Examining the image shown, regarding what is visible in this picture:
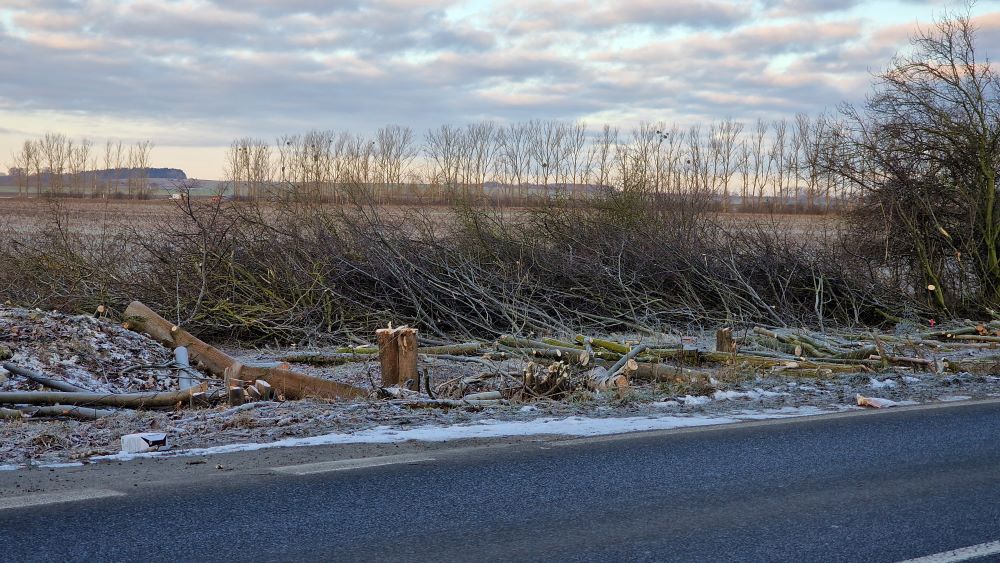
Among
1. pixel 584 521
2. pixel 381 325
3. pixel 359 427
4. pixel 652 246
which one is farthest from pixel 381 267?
pixel 584 521

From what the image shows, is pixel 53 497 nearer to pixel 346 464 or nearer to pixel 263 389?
pixel 346 464

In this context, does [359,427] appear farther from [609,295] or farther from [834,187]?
[834,187]

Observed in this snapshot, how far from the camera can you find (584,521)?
4844mm

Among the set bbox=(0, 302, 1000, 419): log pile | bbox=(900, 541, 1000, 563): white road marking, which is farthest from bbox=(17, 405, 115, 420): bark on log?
bbox=(900, 541, 1000, 563): white road marking

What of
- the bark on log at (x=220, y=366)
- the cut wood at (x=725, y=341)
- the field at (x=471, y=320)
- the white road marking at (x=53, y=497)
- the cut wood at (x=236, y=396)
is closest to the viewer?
the white road marking at (x=53, y=497)

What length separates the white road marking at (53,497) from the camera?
4918 mm

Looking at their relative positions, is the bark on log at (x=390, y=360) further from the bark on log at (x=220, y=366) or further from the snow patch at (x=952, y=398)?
the snow patch at (x=952, y=398)

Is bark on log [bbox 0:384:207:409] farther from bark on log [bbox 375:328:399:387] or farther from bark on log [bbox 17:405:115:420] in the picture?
bark on log [bbox 375:328:399:387]

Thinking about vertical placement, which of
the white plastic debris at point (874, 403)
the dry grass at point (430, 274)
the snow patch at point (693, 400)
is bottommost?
the snow patch at point (693, 400)

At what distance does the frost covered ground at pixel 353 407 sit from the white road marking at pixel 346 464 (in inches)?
26.4

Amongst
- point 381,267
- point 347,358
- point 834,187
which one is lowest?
point 347,358

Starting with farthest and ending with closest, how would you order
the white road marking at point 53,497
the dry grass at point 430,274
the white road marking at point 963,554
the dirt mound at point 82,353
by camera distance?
the dry grass at point 430,274, the dirt mound at point 82,353, the white road marking at point 53,497, the white road marking at point 963,554

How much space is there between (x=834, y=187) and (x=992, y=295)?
374 centimetres

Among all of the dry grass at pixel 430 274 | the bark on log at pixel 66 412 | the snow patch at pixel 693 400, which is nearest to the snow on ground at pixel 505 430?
the snow patch at pixel 693 400
